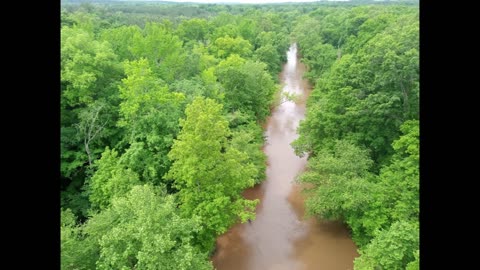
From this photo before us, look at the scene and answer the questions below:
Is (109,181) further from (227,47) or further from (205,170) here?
(227,47)

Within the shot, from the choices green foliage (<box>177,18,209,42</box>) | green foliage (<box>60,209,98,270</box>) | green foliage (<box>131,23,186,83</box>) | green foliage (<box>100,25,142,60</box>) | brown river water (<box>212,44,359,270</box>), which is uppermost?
green foliage (<box>177,18,209,42</box>)

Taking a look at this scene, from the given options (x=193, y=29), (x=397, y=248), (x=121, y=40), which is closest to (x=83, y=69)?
(x=121, y=40)

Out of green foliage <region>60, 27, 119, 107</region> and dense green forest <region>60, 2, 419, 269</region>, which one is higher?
green foliage <region>60, 27, 119, 107</region>

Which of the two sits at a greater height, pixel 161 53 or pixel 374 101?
pixel 161 53

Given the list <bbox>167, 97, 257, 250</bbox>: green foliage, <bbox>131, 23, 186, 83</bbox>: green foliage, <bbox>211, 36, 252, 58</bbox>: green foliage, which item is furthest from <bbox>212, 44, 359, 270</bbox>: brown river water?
<bbox>211, 36, 252, 58</bbox>: green foliage

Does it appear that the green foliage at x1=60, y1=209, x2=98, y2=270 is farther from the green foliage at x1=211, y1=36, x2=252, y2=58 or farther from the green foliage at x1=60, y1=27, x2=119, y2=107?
the green foliage at x1=211, y1=36, x2=252, y2=58
